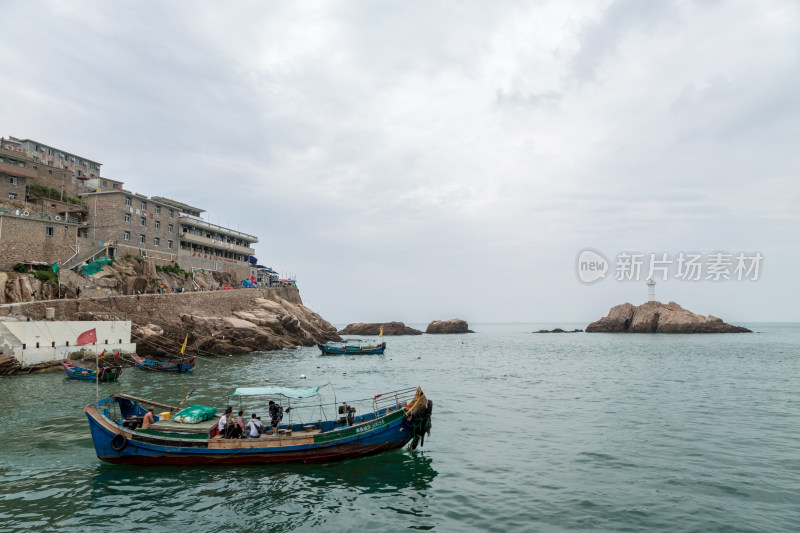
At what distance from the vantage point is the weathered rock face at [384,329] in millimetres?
156875

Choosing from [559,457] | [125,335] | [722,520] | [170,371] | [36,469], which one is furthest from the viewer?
[125,335]

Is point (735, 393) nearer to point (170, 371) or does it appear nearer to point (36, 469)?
point (36, 469)

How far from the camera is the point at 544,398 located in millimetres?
34219

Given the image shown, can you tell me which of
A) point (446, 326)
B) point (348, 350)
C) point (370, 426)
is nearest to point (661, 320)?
point (446, 326)

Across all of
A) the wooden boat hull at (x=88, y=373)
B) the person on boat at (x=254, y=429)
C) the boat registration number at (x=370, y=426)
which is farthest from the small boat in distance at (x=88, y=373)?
the boat registration number at (x=370, y=426)

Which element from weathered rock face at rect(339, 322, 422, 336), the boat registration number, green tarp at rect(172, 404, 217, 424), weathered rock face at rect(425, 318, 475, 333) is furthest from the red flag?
weathered rock face at rect(425, 318, 475, 333)

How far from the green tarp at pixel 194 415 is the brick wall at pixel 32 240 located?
4732 centimetres

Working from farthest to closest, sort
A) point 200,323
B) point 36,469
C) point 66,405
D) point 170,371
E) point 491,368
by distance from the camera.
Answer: point 200,323 → point 491,368 → point 170,371 → point 66,405 → point 36,469

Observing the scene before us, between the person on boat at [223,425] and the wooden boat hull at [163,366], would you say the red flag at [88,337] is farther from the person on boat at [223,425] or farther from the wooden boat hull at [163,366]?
the wooden boat hull at [163,366]

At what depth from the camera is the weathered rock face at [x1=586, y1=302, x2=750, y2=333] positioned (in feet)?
425

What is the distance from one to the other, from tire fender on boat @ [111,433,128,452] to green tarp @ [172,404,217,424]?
2.50m

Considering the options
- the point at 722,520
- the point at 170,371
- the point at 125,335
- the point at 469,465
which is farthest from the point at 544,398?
the point at 125,335

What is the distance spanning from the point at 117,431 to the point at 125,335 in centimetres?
3632

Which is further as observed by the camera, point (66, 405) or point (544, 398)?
point (544, 398)
